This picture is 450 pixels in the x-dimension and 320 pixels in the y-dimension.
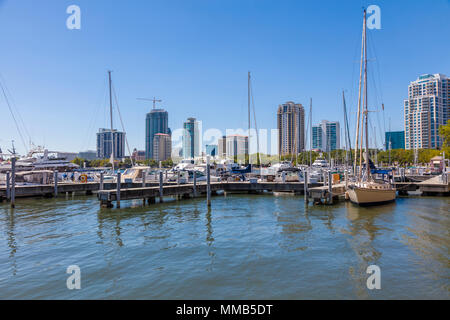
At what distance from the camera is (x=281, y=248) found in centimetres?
1382

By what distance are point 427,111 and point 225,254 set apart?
20540cm

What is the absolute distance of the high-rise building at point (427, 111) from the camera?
582ft

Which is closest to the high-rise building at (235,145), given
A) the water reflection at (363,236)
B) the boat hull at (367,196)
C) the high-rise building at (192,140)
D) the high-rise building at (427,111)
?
the high-rise building at (192,140)

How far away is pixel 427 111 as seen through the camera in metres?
178

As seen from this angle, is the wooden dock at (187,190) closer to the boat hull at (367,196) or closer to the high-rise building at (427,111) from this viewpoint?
the boat hull at (367,196)

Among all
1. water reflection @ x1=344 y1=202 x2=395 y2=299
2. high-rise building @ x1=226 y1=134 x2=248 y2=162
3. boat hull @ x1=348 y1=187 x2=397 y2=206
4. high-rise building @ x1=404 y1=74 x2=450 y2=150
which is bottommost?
water reflection @ x1=344 y1=202 x2=395 y2=299

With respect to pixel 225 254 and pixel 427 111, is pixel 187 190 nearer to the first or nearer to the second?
pixel 225 254

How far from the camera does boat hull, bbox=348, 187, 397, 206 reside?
25453 mm

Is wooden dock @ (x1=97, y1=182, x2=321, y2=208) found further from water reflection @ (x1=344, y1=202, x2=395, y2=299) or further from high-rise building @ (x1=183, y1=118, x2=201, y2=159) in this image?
high-rise building @ (x1=183, y1=118, x2=201, y2=159)

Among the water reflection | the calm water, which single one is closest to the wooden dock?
the calm water

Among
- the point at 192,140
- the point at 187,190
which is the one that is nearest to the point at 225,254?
the point at 187,190

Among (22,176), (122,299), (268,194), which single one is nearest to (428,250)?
(122,299)

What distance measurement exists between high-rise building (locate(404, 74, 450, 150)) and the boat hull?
172180 mm
